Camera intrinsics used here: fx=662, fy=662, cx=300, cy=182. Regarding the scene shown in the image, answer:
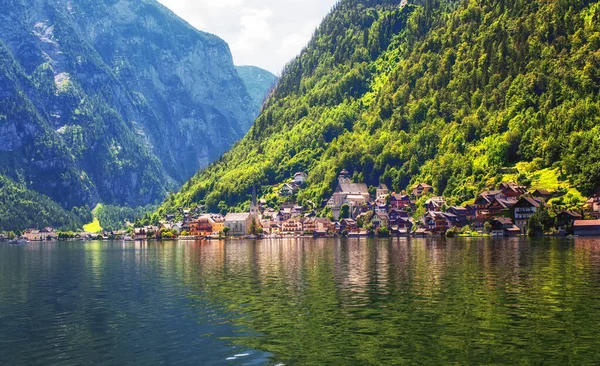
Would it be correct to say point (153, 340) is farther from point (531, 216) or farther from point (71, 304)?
point (531, 216)

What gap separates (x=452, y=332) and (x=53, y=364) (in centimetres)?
2240

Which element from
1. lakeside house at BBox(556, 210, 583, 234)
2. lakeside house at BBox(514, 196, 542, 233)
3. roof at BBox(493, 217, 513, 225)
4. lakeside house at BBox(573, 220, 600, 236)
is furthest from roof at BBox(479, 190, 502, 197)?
lakeside house at BBox(573, 220, 600, 236)

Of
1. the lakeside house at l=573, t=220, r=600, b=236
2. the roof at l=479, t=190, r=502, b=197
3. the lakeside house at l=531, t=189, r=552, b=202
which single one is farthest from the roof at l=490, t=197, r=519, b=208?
the lakeside house at l=573, t=220, r=600, b=236

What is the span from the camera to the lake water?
35.2 meters

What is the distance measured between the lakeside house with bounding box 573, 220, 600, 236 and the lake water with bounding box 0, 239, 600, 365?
7531 centimetres

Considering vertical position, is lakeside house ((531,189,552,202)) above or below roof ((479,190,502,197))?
below

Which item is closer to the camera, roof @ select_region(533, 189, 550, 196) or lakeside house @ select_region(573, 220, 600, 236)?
lakeside house @ select_region(573, 220, 600, 236)

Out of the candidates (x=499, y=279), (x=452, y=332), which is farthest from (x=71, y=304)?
(x=499, y=279)

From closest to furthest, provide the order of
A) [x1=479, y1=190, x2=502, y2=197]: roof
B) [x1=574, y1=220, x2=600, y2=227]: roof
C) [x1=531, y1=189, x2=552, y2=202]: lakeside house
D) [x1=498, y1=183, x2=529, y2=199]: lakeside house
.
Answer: [x1=574, y1=220, x2=600, y2=227]: roof, [x1=531, y1=189, x2=552, y2=202]: lakeside house, [x1=498, y1=183, x2=529, y2=199]: lakeside house, [x1=479, y1=190, x2=502, y2=197]: roof

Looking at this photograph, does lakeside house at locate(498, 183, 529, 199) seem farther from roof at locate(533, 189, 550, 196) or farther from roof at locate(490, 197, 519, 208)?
roof at locate(533, 189, 550, 196)

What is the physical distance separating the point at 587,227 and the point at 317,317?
398 ft

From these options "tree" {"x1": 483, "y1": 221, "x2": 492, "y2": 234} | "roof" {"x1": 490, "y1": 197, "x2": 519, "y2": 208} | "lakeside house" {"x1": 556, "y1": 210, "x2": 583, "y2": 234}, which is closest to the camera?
"lakeside house" {"x1": 556, "y1": 210, "x2": 583, "y2": 234}

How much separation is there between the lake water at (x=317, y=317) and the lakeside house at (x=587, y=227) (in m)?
75.3

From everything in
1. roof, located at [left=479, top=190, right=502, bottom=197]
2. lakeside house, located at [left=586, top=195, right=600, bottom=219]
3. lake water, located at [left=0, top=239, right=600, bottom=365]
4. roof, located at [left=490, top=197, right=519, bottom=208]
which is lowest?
lake water, located at [left=0, top=239, right=600, bottom=365]
